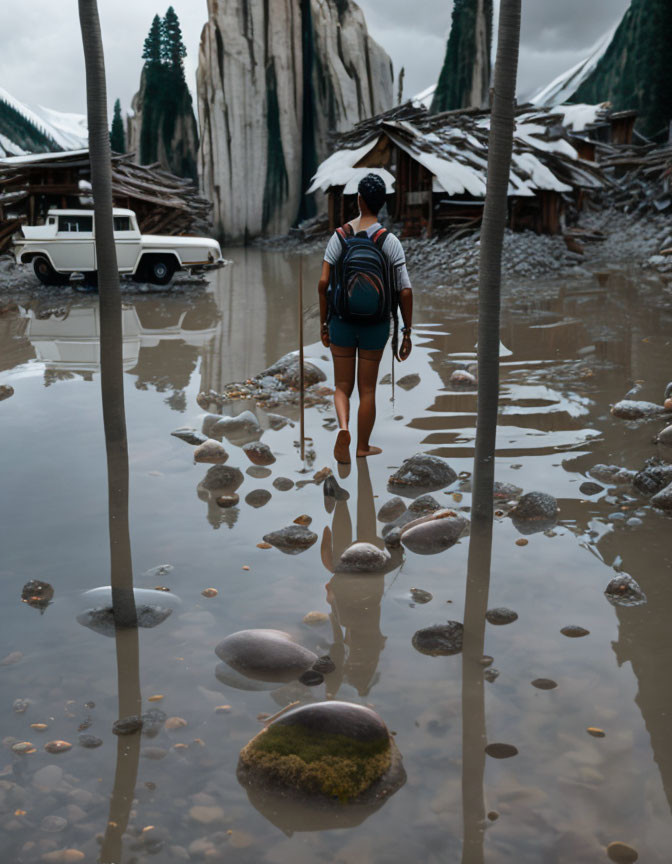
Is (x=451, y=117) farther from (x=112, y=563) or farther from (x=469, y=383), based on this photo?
(x=112, y=563)

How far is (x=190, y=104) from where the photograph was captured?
40.3 m

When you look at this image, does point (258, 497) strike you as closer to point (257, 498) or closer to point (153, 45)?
point (257, 498)

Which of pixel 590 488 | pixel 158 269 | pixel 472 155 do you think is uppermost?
pixel 472 155

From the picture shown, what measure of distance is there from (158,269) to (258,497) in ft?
40.8

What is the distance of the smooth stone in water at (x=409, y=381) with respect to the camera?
7434mm

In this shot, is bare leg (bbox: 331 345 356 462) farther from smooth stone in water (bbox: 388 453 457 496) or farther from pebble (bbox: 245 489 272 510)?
pebble (bbox: 245 489 272 510)

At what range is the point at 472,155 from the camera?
62.5 feet

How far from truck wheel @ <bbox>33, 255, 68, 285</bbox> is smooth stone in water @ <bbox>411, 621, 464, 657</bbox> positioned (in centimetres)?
1448

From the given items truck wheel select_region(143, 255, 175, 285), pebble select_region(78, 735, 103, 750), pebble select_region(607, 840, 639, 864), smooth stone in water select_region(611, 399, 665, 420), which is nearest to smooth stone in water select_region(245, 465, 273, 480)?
pebble select_region(78, 735, 103, 750)

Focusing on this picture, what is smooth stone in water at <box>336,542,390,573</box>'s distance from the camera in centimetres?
378

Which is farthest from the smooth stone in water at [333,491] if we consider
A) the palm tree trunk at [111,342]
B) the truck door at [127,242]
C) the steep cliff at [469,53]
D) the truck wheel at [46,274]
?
the steep cliff at [469,53]

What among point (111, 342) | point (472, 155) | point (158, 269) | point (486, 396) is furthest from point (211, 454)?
A: point (472, 155)

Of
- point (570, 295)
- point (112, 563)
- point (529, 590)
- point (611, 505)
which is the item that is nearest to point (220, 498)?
point (112, 563)

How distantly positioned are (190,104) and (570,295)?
32490mm
